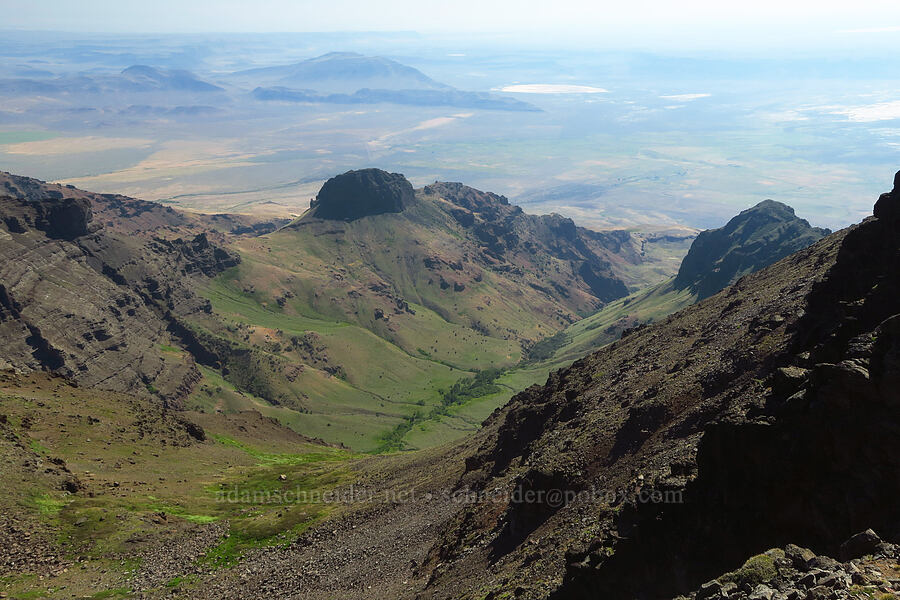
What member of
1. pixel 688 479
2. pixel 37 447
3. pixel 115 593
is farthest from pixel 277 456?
pixel 688 479

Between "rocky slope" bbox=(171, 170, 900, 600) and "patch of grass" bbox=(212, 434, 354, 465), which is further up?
"rocky slope" bbox=(171, 170, 900, 600)

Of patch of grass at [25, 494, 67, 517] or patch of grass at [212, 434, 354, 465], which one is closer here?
patch of grass at [25, 494, 67, 517]

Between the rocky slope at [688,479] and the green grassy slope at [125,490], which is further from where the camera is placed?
the green grassy slope at [125,490]

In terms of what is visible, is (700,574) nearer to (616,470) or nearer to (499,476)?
(616,470)

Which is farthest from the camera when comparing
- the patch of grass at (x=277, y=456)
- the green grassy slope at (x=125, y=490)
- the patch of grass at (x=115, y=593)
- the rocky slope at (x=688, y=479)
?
the patch of grass at (x=277, y=456)

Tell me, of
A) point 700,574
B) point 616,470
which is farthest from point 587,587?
point 616,470

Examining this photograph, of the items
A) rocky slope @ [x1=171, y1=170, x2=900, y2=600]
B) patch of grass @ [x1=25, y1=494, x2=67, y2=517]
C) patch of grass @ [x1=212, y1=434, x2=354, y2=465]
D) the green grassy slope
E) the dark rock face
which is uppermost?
the dark rock face

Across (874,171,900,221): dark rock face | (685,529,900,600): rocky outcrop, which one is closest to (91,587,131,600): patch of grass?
(685,529,900,600): rocky outcrop

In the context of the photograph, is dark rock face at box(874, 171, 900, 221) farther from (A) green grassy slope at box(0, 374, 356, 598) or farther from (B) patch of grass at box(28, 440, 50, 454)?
(B) patch of grass at box(28, 440, 50, 454)

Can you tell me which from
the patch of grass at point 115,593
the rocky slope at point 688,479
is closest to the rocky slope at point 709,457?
the rocky slope at point 688,479

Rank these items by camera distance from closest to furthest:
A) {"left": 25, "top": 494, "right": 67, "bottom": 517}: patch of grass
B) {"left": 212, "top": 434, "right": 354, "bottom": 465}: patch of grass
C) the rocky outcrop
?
the rocky outcrop
{"left": 25, "top": 494, "right": 67, "bottom": 517}: patch of grass
{"left": 212, "top": 434, "right": 354, "bottom": 465}: patch of grass

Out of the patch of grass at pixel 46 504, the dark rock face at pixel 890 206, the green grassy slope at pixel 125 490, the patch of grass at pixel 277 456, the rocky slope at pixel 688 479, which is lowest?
the patch of grass at pixel 277 456

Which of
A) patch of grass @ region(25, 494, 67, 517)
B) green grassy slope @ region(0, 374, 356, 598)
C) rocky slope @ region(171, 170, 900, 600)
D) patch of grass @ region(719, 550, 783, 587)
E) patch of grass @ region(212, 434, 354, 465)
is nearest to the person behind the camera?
patch of grass @ region(719, 550, 783, 587)

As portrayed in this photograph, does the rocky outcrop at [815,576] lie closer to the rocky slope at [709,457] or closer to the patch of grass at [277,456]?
the rocky slope at [709,457]
